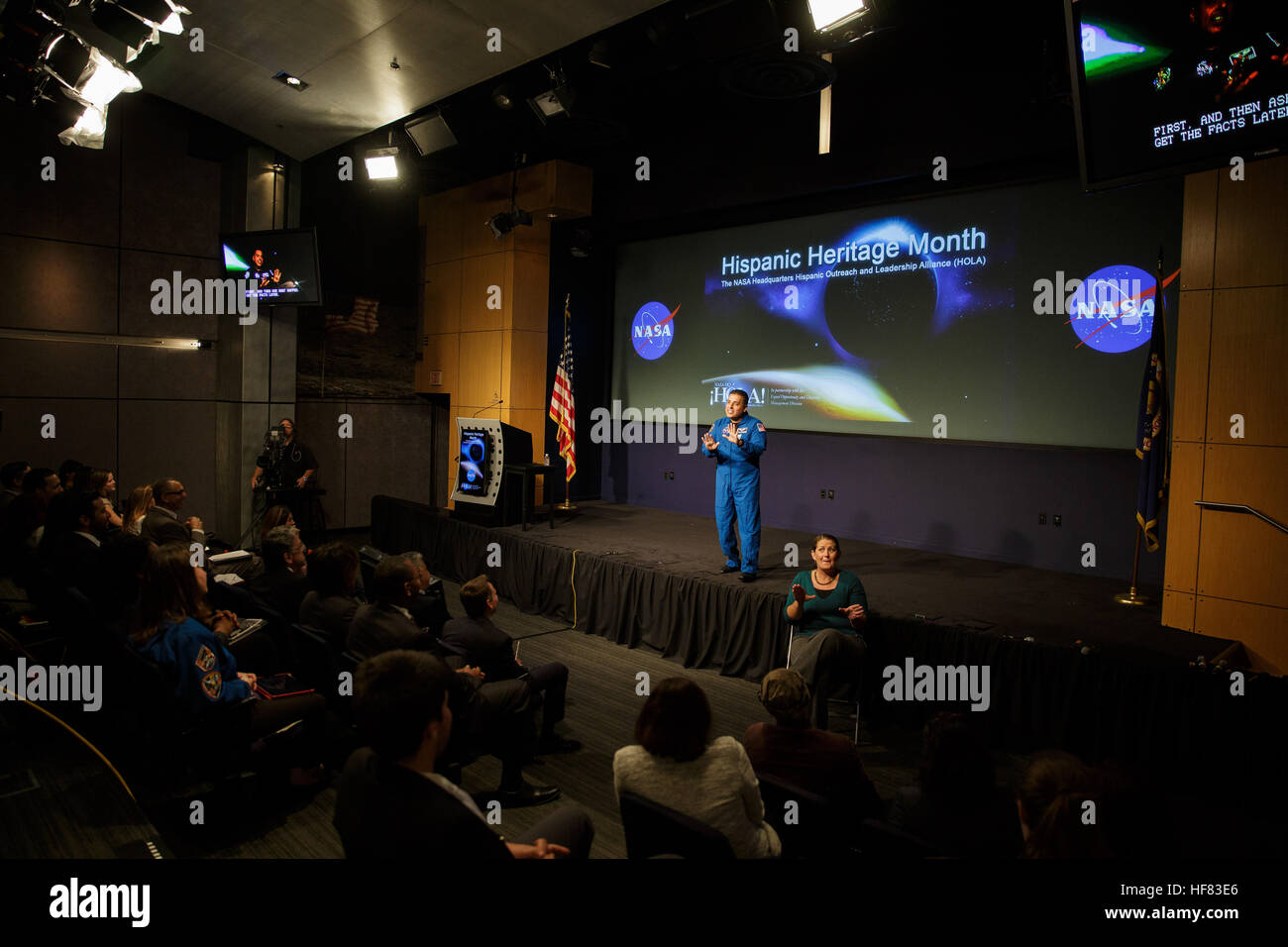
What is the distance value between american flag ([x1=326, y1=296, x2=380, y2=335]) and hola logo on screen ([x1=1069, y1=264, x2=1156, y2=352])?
25.0 ft

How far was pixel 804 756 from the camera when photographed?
240 cm

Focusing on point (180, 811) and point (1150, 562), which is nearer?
point (180, 811)

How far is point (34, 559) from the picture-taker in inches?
189

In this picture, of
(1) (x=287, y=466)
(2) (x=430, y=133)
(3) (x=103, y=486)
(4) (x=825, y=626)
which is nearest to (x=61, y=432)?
(1) (x=287, y=466)

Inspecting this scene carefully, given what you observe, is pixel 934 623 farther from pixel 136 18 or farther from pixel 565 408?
pixel 136 18

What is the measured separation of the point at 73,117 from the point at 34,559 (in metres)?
2.97

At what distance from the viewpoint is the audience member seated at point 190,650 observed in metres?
2.95

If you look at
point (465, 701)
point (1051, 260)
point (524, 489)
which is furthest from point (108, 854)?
point (1051, 260)

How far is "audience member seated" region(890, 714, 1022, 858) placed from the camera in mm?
1938

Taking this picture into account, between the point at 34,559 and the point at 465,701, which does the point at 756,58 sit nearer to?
the point at 465,701

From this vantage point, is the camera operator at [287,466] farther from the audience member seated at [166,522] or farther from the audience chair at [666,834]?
the audience chair at [666,834]

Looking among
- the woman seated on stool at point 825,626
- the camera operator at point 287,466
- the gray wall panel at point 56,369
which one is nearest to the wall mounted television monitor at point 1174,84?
the woman seated on stool at point 825,626

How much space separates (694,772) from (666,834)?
19 centimetres
